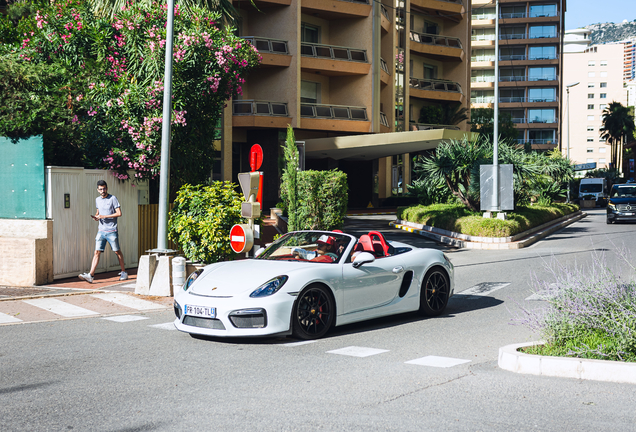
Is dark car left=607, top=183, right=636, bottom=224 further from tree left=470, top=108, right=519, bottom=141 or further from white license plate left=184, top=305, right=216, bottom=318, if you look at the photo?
tree left=470, top=108, right=519, bottom=141

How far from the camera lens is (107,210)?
483 inches

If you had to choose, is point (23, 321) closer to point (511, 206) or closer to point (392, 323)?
point (392, 323)

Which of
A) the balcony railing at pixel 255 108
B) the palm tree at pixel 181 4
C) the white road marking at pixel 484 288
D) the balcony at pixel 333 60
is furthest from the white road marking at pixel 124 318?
the balcony at pixel 333 60

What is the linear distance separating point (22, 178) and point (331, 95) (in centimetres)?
2652

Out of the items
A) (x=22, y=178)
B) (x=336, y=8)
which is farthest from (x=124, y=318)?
(x=336, y=8)

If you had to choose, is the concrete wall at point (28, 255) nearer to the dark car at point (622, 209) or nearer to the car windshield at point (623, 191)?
the dark car at point (622, 209)

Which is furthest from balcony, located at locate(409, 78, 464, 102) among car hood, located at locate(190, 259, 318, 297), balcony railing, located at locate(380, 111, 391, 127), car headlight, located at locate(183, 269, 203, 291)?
car hood, located at locate(190, 259, 318, 297)

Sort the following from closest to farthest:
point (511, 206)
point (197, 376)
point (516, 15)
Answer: point (197, 376) < point (511, 206) < point (516, 15)

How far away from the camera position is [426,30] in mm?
49656

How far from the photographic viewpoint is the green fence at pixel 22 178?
478 inches

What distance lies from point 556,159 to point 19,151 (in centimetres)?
3519

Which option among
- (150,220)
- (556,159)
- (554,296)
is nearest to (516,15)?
(556,159)

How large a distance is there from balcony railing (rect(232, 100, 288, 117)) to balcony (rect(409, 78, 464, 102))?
53.3ft

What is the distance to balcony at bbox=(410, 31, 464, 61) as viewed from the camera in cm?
4680
